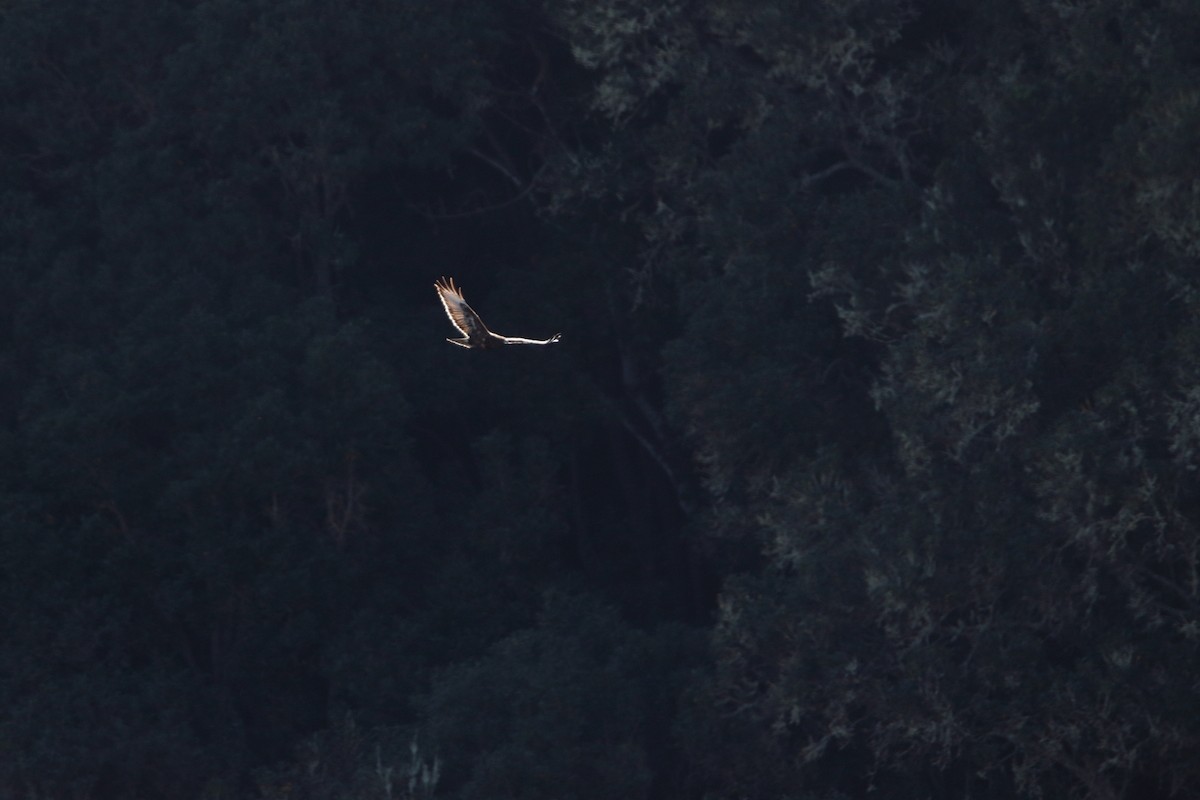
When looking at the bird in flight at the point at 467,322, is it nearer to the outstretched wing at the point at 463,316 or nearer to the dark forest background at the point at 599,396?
the outstretched wing at the point at 463,316

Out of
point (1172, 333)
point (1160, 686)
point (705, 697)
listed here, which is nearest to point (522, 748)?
point (705, 697)

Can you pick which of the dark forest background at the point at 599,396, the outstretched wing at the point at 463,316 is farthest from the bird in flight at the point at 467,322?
the dark forest background at the point at 599,396

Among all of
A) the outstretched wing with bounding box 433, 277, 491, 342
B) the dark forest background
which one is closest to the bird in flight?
the outstretched wing with bounding box 433, 277, 491, 342

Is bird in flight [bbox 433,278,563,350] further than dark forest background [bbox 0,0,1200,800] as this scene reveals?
No

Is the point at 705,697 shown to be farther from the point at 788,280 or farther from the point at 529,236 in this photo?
the point at 529,236

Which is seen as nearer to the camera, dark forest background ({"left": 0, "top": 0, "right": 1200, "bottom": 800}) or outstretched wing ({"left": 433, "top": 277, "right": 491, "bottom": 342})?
outstretched wing ({"left": 433, "top": 277, "right": 491, "bottom": 342})

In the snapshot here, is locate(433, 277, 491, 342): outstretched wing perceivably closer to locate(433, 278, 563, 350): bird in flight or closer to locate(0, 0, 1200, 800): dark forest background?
locate(433, 278, 563, 350): bird in flight

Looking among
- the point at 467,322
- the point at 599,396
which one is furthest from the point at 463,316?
the point at 599,396

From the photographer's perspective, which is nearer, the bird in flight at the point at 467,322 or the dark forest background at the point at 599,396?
the bird in flight at the point at 467,322
